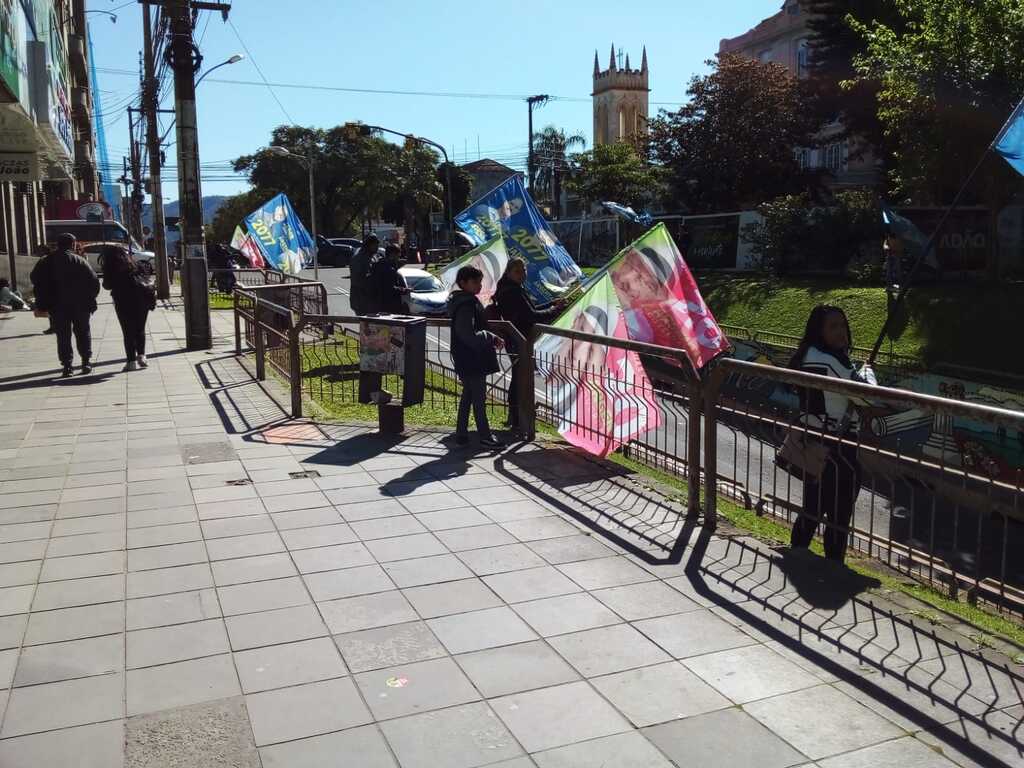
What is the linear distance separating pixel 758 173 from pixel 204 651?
111ft

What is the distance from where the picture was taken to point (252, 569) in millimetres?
5348

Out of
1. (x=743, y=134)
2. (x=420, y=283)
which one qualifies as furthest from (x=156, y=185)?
(x=743, y=134)

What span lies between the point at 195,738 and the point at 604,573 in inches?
96.6

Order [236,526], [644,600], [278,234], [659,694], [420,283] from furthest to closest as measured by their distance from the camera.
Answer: [420,283] < [278,234] < [236,526] < [644,600] < [659,694]

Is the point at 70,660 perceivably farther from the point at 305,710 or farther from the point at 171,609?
the point at 305,710

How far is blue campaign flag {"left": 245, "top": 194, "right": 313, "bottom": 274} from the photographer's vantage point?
20.2m

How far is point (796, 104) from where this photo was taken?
34.7 meters

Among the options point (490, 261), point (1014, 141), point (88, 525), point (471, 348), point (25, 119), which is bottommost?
point (88, 525)

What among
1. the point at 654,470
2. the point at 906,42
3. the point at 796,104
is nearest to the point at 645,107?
the point at 796,104

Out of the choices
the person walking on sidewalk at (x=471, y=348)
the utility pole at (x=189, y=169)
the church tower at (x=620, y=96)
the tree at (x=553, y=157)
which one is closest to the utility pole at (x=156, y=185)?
the utility pole at (x=189, y=169)

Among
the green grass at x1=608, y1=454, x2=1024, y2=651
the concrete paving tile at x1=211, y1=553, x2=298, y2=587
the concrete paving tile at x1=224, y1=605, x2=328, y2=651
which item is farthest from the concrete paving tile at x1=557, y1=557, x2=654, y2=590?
the concrete paving tile at x1=211, y1=553, x2=298, y2=587

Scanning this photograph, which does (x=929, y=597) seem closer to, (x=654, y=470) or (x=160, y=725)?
(x=654, y=470)

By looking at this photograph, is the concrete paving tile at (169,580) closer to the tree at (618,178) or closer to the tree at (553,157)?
the tree at (618,178)

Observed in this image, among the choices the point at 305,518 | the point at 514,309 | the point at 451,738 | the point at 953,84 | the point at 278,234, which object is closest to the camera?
the point at 451,738
